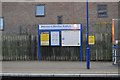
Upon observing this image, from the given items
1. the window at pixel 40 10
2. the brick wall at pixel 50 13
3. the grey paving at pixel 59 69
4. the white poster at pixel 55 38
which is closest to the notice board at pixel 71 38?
the white poster at pixel 55 38

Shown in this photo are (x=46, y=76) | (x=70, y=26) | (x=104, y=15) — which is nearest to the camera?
(x=46, y=76)

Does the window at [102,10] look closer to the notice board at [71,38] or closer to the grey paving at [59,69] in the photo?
the notice board at [71,38]

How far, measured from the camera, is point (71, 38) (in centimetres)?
2466

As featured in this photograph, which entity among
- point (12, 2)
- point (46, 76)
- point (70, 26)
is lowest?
point (46, 76)

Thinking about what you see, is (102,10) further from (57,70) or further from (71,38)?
(57,70)

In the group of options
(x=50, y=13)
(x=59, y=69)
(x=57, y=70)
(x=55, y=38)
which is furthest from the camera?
(x=50, y=13)

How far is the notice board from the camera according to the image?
80.5 ft

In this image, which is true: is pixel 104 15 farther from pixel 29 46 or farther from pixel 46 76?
pixel 46 76

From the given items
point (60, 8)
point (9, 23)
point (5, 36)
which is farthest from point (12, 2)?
point (5, 36)

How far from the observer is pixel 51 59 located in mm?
25078

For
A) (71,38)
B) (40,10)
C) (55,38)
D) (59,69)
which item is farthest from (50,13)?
(59,69)

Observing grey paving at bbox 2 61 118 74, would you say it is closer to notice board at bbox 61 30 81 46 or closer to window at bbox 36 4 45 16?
notice board at bbox 61 30 81 46

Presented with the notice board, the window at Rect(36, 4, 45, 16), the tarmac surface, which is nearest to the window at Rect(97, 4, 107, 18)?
the window at Rect(36, 4, 45, 16)

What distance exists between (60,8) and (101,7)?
4.08m
